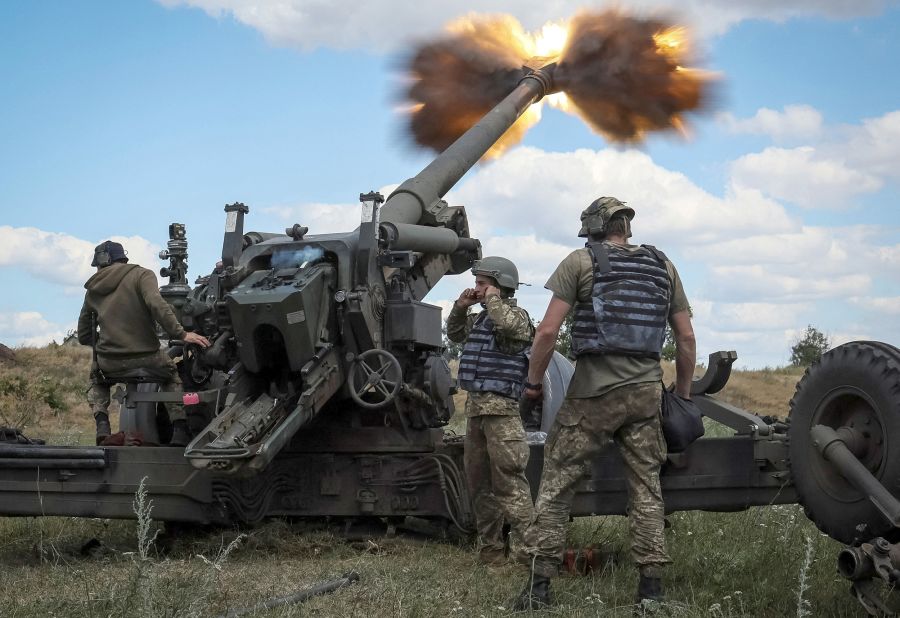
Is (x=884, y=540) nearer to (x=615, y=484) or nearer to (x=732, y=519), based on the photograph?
(x=615, y=484)

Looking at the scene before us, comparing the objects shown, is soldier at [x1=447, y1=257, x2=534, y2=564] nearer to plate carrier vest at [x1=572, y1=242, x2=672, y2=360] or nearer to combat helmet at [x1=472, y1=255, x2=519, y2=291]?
combat helmet at [x1=472, y1=255, x2=519, y2=291]

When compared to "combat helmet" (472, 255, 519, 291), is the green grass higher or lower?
lower

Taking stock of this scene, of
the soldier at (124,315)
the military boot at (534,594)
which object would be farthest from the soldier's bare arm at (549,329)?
the soldier at (124,315)

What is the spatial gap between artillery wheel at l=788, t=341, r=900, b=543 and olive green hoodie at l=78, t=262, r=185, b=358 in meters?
4.74

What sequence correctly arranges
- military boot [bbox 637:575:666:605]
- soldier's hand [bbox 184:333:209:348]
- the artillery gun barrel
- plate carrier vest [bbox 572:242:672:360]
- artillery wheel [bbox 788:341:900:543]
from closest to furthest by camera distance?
artillery wheel [bbox 788:341:900:543], military boot [bbox 637:575:666:605], plate carrier vest [bbox 572:242:672:360], soldier's hand [bbox 184:333:209:348], the artillery gun barrel

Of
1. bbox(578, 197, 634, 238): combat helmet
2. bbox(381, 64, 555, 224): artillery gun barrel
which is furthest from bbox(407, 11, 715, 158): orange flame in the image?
bbox(578, 197, 634, 238): combat helmet

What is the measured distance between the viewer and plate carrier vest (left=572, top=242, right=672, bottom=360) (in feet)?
20.0

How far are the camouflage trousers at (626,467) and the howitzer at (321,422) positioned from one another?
3.18 feet

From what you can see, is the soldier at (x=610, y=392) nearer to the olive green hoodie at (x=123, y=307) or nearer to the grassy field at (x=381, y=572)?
the grassy field at (x=381, y=572)

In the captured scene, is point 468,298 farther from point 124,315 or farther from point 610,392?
point 124,315

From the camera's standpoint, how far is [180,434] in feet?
29.4

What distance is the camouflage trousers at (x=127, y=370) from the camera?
8.75 m

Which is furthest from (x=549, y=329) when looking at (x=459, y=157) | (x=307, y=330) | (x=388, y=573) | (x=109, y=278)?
(x=459, y=157)

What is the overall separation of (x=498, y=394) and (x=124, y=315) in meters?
3.10
